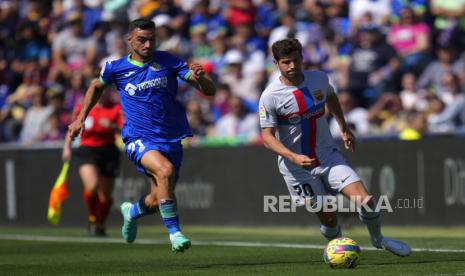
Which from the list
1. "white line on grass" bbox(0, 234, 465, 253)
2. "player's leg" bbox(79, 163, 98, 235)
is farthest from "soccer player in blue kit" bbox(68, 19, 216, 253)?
"player's leg" bbox(79, 163, 98, 235)

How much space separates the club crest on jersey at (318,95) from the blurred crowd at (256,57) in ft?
26.2

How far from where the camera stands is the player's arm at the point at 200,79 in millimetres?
11938

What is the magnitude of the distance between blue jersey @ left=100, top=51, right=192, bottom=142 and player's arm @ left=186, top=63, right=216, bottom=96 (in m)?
0.18

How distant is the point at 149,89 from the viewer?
12531 mm

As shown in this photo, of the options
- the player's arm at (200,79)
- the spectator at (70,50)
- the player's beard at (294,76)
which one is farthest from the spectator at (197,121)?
the player's beard at (294,76)

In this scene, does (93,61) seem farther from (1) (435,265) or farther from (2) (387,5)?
(1) (435,265)

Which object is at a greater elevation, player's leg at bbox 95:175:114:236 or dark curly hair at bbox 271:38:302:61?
dark curly hair at bbox 271:38:302:61

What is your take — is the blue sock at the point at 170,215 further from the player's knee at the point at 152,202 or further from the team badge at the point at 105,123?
the team badge at the point at 105,123

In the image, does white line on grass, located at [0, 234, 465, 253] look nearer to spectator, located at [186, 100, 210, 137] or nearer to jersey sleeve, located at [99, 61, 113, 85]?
jersey sleeve, located at [99, 61, 113, 85]

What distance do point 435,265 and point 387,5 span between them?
40.3ft

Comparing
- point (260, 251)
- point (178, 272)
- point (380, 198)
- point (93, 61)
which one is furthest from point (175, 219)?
point (93, 61)

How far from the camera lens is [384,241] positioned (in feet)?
37.7

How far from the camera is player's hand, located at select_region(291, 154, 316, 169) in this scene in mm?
10555

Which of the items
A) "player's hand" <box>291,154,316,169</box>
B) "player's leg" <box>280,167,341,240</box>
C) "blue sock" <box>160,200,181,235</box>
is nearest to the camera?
"player's hand" <box>291,154,316,169</box>
